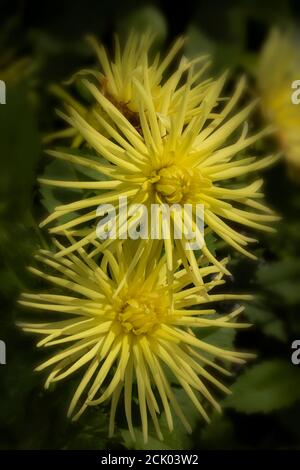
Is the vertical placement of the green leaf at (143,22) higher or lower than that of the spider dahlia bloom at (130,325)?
higher

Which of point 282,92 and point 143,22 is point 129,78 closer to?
point 282,92

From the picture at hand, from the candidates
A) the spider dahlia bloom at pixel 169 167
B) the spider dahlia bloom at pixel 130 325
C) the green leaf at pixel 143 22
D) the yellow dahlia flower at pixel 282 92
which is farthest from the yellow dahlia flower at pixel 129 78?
the green leaf at pixel 143 22

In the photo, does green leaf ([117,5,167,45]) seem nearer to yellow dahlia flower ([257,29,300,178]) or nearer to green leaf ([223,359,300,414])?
yellow dahlia flower ([257,29,300,178])

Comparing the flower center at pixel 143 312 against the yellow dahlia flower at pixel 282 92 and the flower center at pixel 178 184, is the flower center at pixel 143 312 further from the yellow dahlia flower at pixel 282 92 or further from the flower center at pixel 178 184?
the yellow dahlia flower at pixel 282 92

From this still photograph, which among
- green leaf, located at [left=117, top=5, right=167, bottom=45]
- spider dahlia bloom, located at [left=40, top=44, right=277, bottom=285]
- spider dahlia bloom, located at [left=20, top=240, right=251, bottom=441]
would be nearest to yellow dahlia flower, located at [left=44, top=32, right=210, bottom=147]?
spider dahlia bloom, located at [left=40, top=44, right=277, bottom=285]

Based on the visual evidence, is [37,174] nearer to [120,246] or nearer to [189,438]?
[120,246]

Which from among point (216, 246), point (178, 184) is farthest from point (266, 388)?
point (178, 184)
